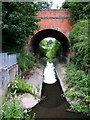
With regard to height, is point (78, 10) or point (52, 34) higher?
point (78, 10)

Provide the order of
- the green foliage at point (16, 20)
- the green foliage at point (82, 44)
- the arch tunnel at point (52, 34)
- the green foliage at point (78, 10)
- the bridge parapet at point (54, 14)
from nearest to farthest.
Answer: the green foliage at point (82, 44)
the green foliage at point (16, 20)
the green foliage at point (78, 10)
the bridge parapet at point (54, 14)
the arch tunnel at point (52, 34)

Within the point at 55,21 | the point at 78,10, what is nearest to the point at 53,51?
the point at 55,21

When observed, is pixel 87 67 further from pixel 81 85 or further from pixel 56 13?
pixel 56 13

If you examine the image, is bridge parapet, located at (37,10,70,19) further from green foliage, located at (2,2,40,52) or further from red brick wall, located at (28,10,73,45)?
green foliage, located at (2,2,40,52)

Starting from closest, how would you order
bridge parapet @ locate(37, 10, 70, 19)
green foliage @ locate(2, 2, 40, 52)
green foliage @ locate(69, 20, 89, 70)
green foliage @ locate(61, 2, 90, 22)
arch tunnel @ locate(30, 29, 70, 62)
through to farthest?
green foliage @ locate(69, 20, 89, 70), green foliage @ locate(2, 2, 40, 52), green foliage @ locate(61, 2, 90, 22), bridge parapet @ locate(37, 10, 70, 19), arch tunnel @ locate(30, 29, 70, 62)

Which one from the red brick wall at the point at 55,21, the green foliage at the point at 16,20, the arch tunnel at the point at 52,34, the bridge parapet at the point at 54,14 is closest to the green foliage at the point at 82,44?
the red brick wall at the point at 55,21

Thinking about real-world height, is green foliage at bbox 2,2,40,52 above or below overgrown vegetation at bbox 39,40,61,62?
above

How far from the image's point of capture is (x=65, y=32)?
12555 millimetres

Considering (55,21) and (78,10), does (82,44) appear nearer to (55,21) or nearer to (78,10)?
(78,10)

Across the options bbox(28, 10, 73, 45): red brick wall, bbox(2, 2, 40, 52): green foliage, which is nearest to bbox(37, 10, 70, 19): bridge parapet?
bbox(28, 10, 73, 45): red brick wall

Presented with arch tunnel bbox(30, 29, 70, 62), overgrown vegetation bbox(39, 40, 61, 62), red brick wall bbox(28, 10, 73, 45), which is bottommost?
overgrown vegetation bbox(39, 40, 61, 62)

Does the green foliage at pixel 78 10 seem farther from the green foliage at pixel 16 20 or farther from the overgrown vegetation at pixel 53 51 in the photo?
the overgrown vegetation at pixel 53 51

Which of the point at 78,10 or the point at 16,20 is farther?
the point at 78,10

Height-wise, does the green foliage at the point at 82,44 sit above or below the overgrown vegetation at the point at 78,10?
below
